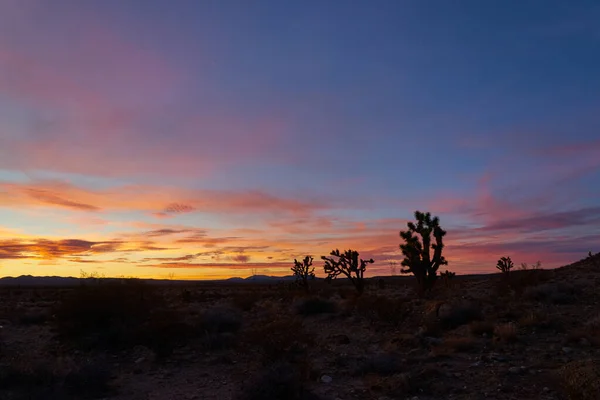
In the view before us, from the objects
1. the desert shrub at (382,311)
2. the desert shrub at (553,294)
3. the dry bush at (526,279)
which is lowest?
the desert shrub at (382,311)

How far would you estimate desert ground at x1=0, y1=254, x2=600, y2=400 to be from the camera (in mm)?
10484

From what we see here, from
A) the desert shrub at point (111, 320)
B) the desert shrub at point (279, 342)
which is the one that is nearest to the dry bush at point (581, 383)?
the desert shrub at point (279, 342)

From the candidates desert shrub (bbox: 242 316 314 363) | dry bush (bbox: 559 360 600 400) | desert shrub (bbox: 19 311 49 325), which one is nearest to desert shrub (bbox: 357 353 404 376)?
desert shrub (bbox: 242 316 314 363)

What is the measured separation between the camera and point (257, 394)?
9.81 meters

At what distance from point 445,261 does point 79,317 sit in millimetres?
21163

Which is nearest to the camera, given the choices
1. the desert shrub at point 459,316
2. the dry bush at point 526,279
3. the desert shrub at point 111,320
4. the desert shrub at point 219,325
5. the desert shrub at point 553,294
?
the desert shrub at point 111,320

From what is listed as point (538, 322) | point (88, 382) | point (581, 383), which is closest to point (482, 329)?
point (538, 322)

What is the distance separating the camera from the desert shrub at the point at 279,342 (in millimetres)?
12820

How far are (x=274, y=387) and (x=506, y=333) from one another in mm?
7866

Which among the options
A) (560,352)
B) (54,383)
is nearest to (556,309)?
(560,352)

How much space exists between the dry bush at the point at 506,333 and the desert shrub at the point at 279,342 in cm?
560

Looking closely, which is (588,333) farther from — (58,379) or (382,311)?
(58,379)

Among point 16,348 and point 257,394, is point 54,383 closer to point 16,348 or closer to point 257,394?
point 257,394

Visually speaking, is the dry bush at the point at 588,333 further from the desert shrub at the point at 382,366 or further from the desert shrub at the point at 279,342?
the desert shrub at the point at 279,342
